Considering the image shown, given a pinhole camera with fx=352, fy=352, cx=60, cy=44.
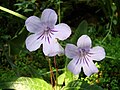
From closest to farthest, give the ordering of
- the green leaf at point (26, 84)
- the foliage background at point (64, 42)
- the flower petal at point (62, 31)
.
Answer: the flower petal at point (62, 31) < the green leaf at point (26, 84) < the foliage background at point (64, 42)

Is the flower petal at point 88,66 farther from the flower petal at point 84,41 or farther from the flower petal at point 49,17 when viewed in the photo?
the flower petal at point 49,17

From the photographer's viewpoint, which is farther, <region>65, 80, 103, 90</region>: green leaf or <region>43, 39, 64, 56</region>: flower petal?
<region>65, 80, 103, 90</region>: green leaf

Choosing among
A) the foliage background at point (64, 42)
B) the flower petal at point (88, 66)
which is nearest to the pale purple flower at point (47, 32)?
the flower petal at point (88, 66)

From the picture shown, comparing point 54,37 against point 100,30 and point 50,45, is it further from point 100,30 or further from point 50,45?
point 100,30

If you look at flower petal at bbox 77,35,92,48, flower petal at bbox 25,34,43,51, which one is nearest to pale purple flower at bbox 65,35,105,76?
flower petal at bbox 77,35,92,48

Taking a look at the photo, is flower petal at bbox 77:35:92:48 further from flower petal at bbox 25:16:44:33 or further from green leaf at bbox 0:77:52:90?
green leaf at bbox 0:77:52:90

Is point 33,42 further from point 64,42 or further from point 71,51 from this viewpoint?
point 64,42
